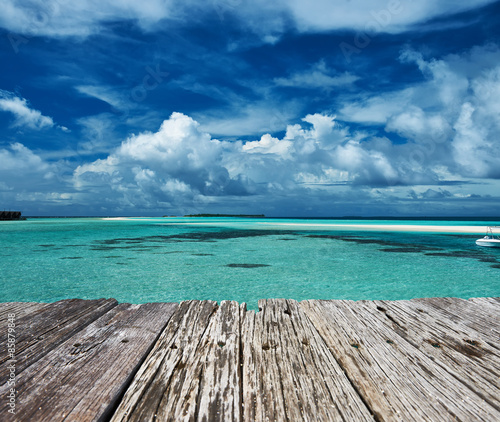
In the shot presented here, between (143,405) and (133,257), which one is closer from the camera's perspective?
(143,405)

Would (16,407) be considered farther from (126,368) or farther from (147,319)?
(147,319)

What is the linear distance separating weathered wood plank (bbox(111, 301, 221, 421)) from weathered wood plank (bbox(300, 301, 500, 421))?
36.7 inches

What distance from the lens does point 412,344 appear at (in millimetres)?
2424

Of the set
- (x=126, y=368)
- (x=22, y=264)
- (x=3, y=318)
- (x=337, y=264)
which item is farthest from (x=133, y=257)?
(x=126, y=368)

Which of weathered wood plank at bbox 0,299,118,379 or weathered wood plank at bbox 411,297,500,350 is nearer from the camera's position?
weathered wood plank at bbox 0,299,118,379

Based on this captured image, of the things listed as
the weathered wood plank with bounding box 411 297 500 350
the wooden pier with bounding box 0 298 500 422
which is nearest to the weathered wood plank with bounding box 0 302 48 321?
the wooden pier with bounding box 0 298 500 422

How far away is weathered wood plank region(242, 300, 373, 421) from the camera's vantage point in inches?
63.1

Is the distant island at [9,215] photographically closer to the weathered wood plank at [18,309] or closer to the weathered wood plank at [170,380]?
the weathered wood plank at [18,309]

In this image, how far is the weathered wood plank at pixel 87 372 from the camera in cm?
161

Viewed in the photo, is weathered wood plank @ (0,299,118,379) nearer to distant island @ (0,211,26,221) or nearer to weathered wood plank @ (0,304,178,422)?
weathered wood plank @ (0,304,178,422)

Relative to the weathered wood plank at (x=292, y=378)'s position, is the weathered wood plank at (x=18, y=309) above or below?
above

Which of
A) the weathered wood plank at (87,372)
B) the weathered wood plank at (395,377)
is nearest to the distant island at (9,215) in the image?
the weathered wood plank at (87,372)

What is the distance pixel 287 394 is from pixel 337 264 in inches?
569

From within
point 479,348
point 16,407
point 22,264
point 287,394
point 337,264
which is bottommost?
point 337,264
